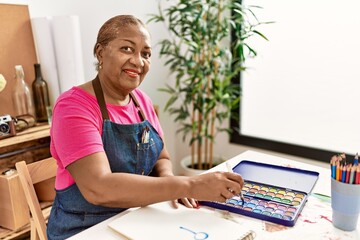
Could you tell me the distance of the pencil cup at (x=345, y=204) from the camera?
0.84 m

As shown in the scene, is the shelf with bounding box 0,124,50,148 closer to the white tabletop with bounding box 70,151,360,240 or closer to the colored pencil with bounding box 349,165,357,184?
the white tabletop with bounding box 70,151,360,240

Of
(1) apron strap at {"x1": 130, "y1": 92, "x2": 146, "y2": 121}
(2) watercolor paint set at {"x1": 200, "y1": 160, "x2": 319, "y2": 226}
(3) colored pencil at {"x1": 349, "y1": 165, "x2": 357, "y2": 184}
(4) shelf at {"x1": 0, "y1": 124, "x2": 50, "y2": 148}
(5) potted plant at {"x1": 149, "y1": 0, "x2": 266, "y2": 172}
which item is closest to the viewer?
(3) colored pencil at {"x1": 349, "y1": 165, "x2": 357, "y2": 184}

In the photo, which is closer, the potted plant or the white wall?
the white wall

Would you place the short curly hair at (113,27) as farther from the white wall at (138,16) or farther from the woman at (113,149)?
the white wall at (138,16)

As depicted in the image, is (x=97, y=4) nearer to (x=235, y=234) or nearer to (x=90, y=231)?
(x=90, y=231)

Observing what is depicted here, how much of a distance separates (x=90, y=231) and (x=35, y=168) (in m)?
0.45

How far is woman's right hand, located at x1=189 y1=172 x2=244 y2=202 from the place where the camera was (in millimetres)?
951

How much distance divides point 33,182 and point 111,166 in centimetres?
33

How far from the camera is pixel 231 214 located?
984mm

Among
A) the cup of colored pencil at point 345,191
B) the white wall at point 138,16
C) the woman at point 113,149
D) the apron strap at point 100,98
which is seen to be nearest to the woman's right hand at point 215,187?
the woman at point 113,149

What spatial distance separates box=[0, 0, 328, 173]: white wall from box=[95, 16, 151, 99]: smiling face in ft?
3.56

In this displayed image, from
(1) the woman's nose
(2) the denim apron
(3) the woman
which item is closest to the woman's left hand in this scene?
(3) the woman

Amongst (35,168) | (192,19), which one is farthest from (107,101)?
(192,19)

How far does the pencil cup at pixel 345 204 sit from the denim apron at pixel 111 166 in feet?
2.15
